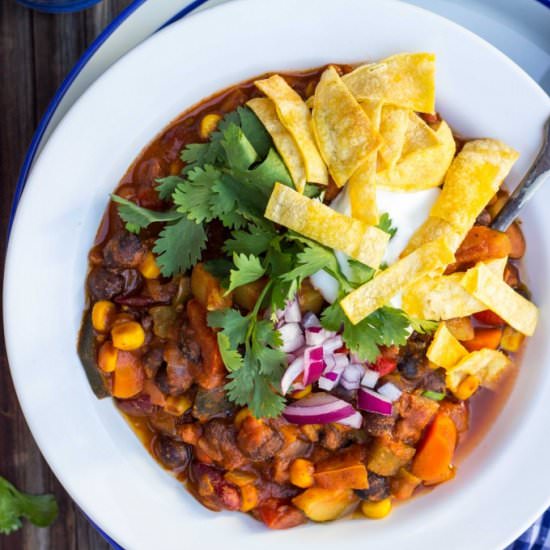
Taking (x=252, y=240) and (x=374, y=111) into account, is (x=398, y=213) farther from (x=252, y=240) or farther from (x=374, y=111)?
(x=252, y=240)

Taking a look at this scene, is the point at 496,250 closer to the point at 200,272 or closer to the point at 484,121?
the point at 484,121

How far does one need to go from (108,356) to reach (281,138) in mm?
1585

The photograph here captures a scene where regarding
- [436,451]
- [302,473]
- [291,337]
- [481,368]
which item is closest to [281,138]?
[291,337]

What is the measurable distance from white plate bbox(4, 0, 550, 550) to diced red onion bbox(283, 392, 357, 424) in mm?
741

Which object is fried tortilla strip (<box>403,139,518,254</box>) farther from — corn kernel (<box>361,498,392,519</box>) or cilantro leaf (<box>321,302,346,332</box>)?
corn kernel (<box>361,498,392,519</box>)

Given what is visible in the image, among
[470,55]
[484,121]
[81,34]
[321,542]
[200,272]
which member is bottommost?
[321,542]

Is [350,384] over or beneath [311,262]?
beneath

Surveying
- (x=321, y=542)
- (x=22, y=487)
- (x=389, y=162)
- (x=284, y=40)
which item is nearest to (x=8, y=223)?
(x=22, y=487)

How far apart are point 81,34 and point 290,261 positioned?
2.07 m

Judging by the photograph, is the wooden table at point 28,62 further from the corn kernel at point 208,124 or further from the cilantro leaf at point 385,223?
the cilantro leaf at point 385,223

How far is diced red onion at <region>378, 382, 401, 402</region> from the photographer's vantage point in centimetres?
475

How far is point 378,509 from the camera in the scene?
4.93 m

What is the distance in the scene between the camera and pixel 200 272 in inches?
Result: 177

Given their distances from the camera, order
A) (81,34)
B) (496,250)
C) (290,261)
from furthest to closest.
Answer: (81,34)
(496,250)
(290,261)
